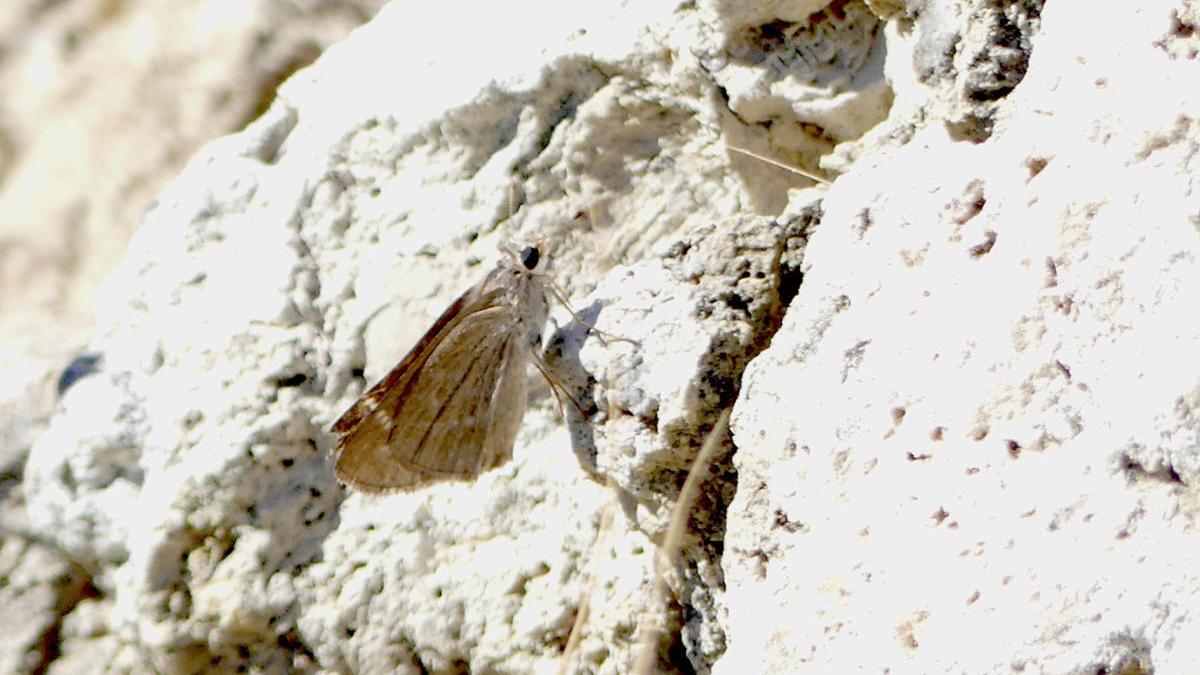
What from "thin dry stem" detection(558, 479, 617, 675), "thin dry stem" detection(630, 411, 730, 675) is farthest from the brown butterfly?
"thin dry stem" detection(630, 411, 730, 675)

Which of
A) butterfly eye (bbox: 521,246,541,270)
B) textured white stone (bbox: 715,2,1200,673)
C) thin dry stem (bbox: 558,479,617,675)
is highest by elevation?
textured white stone (bbox: 715,2,1200,673)

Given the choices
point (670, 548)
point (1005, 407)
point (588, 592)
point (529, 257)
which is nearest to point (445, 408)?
point (529, 257)

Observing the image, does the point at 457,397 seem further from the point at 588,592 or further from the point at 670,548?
the point at 670,548

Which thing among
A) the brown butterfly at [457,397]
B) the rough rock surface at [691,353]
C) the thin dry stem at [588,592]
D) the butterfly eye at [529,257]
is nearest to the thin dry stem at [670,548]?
the rough rock surface at [691,353]

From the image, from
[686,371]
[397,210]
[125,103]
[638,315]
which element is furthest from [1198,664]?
[125,103]

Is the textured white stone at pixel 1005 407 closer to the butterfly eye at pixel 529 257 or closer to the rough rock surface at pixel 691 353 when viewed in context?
the rough rock surface at pixel 691 353

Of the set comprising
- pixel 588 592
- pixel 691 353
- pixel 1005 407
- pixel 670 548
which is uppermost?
pixel 1005 407

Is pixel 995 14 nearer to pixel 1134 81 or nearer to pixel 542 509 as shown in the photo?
pixel 1134 81

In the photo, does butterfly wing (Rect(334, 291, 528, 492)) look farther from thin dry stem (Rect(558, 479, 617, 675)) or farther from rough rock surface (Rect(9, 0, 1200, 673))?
thin dry stem (Rect(558, 479, 617, 675))
